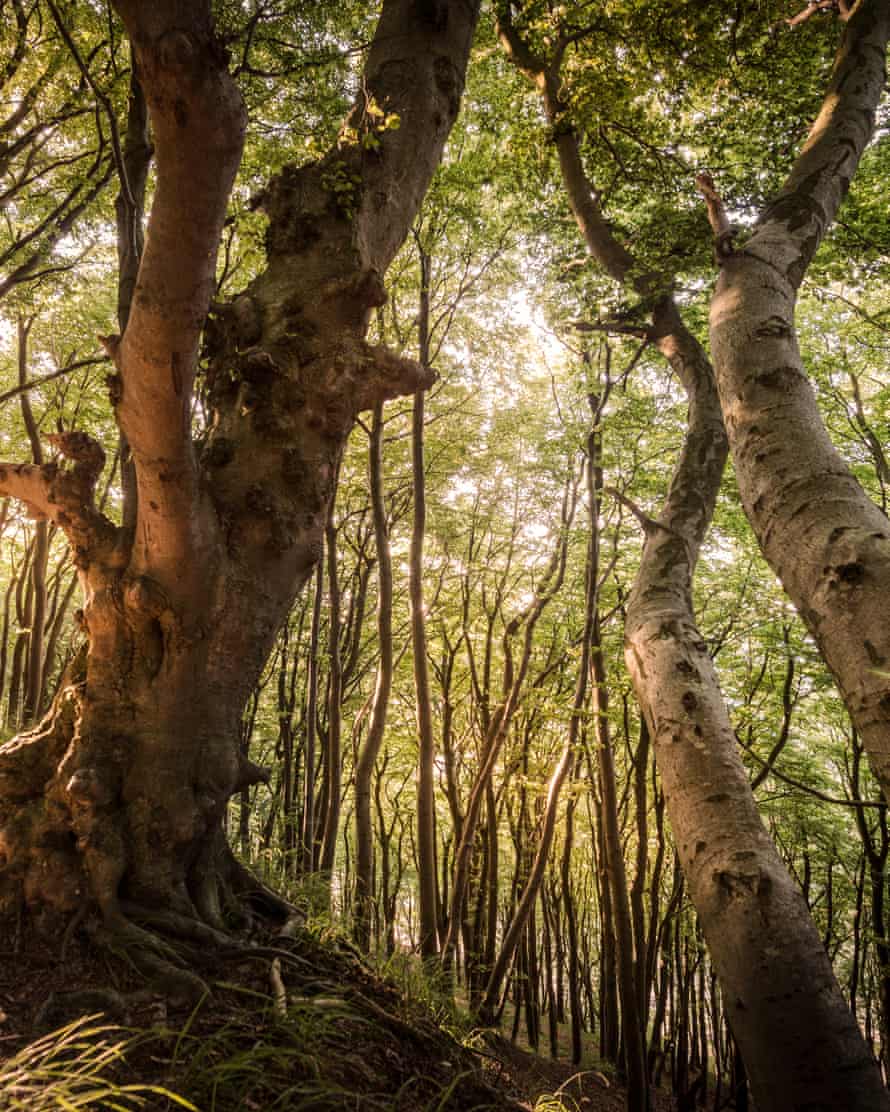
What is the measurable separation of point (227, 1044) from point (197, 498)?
5.80 feet

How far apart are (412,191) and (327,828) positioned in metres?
5.84

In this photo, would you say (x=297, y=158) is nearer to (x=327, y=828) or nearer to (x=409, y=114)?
(x=409, y=114)

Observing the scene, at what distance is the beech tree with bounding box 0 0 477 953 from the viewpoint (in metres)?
1.91

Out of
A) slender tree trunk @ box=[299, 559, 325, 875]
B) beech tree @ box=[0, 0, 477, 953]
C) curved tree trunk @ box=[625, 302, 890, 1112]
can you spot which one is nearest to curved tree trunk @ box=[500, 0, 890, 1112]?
curved tree trunk @ box=[625, 302, 890, 1112]

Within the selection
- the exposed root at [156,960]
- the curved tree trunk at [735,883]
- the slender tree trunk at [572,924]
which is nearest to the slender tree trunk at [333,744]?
the curved tree trunk at [735,883]

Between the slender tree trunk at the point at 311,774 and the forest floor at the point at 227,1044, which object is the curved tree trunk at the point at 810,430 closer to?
the forest floor at the point at 227,1044

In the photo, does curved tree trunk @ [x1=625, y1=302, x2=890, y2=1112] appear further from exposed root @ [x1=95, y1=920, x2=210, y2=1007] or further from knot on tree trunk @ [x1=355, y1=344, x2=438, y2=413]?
exposed root @ [x1=95, y1=920, x2=210, y2=1007]

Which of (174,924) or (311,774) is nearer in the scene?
(174,924)

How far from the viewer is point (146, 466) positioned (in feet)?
7.07

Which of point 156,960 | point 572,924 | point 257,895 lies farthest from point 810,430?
point 572,924

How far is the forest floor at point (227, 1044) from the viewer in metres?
1.41

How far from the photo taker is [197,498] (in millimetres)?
2279

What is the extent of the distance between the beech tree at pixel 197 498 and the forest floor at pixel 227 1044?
25 centimetres

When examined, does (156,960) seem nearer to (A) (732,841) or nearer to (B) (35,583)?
(A) (732,841)
